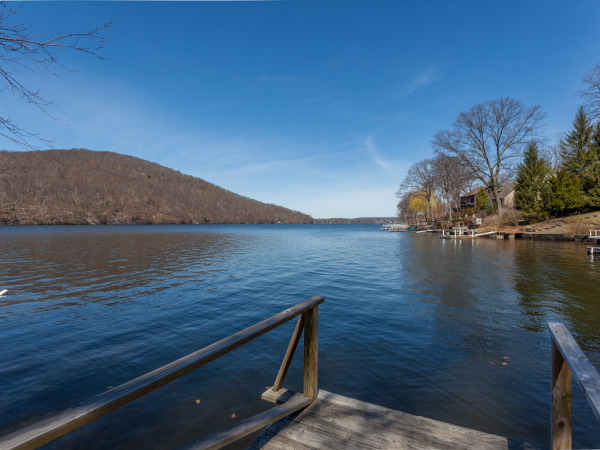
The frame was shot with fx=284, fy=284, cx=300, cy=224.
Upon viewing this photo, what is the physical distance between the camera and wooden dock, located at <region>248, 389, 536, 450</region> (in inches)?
121

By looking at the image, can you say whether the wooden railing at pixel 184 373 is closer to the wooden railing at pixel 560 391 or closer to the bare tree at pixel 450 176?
the wooden railing at pixel 560 391

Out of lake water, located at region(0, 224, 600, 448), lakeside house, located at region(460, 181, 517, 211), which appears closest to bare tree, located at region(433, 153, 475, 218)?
lakeside house, located at region(460, 181, 517, 211)

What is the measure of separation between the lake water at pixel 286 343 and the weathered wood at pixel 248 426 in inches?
54.3

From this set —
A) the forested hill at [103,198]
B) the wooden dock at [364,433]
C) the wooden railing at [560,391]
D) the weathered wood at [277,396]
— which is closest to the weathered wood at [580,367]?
the wooden railing at [560,391]

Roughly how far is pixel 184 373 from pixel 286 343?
18.5 ft

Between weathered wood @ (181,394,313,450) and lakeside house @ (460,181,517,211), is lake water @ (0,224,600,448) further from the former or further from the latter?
lakeside house @ (460,181,517,211)

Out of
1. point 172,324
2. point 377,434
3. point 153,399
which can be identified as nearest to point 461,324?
point 377,434

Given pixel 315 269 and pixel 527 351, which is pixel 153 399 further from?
pixel 315 269

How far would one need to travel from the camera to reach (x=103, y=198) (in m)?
136

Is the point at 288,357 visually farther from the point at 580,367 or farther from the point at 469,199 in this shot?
the point at 469,199

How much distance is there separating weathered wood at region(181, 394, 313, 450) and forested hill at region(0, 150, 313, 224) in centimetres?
10539

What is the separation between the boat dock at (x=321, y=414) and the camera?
1936mm

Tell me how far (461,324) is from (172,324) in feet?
29.0

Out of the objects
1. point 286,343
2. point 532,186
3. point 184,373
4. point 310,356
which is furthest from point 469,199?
point 184,373
